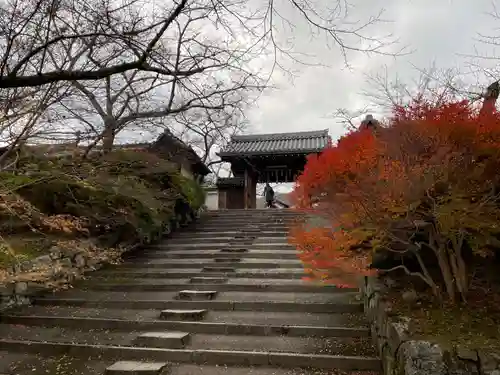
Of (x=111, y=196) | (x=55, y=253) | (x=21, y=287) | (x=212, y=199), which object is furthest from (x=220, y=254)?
(x=212, y=199)

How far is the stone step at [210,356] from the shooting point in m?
5.34

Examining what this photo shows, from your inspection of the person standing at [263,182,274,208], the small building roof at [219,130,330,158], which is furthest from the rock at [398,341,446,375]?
the person standing at [263,182,274,208]

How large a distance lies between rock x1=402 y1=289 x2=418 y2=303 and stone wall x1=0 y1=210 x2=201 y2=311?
19.6 ft

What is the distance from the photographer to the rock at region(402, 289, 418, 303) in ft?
17.1

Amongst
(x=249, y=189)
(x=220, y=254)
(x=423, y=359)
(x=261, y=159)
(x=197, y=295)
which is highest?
(x=261, y=159)

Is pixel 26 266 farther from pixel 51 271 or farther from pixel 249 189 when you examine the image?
pixel 249 189

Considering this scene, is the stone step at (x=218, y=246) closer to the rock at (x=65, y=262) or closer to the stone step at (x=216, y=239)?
the stone step at (x=216, y=239)

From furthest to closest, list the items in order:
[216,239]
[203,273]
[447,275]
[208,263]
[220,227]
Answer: [220,227]
[216,239]
[208,263]
[203,273]
[447,275]

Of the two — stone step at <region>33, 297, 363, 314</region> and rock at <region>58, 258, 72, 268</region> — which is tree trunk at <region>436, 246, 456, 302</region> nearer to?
stone step at <region>33, 297, 363, 314</region>

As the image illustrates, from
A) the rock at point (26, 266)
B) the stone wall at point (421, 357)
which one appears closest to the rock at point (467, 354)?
the stone wall at point (421, 357)

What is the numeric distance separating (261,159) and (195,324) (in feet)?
46.1

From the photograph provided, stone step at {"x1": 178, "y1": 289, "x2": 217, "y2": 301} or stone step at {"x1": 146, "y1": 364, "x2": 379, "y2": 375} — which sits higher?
stone step at {"x1": 178, "y1": 289, "x2": 217, "y2": 301}

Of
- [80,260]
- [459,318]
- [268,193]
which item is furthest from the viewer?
[268,193]

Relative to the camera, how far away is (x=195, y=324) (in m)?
6.72
